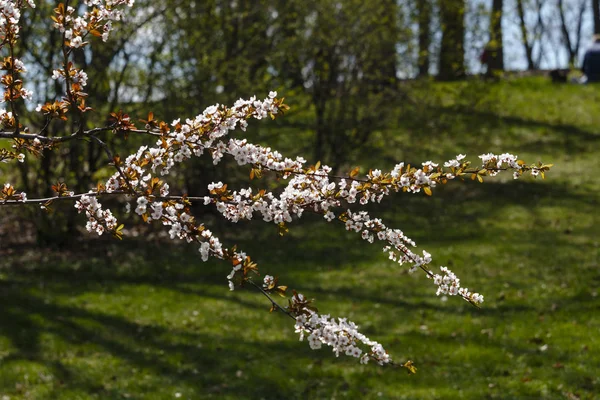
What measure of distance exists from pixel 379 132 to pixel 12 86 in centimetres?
1394

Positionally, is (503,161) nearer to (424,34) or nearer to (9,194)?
(9,194)

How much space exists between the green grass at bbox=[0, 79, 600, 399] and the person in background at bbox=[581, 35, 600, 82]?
9.28 meters

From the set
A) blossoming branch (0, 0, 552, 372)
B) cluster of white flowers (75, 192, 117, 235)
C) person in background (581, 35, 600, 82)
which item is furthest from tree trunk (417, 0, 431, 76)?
cluster of white flowers (75, 192, 117, 235)

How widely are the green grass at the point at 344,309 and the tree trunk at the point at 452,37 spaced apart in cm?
60

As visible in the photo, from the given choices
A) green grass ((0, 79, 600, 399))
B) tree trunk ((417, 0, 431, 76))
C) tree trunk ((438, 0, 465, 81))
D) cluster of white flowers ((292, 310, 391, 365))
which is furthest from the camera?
tree trunk ((438, 0, 465, 81))

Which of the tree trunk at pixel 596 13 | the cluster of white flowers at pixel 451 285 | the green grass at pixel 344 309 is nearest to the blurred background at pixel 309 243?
the green grass at pixel 344 309

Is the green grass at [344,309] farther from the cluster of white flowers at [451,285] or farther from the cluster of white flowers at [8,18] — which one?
the cluster of white flowers at [8,18]

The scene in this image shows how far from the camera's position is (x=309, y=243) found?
44.1 feet

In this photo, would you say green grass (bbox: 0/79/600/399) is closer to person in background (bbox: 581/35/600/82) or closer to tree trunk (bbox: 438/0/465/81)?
tree trunk (bbox: 438/0/465/81)

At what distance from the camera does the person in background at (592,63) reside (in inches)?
956

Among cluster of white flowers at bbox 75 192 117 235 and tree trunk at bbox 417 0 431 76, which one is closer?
cluster of white flowers at bbox 75 192 117 235

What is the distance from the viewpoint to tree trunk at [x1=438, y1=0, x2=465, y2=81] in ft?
53.4

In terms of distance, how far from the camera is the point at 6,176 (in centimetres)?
1357

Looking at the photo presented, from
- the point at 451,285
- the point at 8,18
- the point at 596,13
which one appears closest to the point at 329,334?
the point at 451,285
